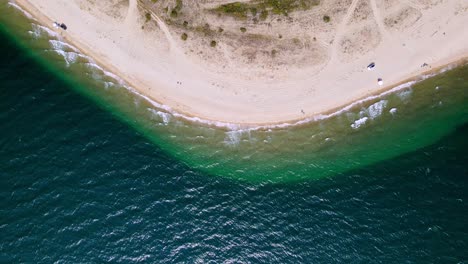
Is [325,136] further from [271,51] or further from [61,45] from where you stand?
[61,45]

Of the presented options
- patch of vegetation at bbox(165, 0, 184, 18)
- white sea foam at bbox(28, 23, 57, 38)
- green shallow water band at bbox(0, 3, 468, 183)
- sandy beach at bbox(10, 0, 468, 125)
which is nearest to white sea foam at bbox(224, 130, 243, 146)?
green shallow water band at bbox(0, 3, 468, 183)

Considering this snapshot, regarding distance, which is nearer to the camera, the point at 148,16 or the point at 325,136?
the point at 148,16

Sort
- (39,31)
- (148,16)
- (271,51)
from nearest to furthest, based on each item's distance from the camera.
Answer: (271,51), (148,16), (39,31)

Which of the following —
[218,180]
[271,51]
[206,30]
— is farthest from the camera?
[218,180]

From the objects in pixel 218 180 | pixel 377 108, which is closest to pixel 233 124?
pixel 218 180

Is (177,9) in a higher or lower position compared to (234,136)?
higher

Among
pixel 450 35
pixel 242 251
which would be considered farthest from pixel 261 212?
pixel 450 35

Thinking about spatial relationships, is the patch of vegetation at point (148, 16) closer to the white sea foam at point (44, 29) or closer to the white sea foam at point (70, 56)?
the white sea foam at point (70, 56)

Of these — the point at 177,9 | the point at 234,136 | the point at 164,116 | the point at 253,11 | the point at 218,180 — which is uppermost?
the point at 253,11

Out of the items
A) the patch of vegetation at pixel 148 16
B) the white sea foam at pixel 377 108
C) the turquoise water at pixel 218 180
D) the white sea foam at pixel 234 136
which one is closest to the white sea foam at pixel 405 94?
the turquoise water at pixel 218 180
